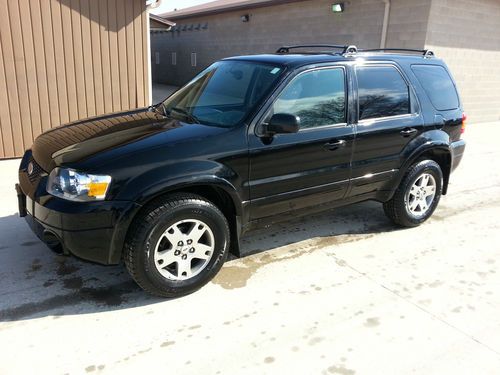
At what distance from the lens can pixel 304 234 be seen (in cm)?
466

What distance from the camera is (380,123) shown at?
4270 millimetres

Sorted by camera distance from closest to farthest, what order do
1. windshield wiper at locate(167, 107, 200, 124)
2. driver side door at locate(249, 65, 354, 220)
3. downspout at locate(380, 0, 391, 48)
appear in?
driver side door at locate(249, 65, 354, 220), windshield wiper at locate(167, 107, 200, 124), downspout at locate(380, 0, 391, 48)

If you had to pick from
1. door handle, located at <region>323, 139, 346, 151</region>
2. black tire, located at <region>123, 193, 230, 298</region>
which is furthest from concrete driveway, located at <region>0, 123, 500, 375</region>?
door handle, located at <region>323, 139, 346, 151</region>

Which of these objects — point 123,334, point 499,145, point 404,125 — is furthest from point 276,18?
point 123,334

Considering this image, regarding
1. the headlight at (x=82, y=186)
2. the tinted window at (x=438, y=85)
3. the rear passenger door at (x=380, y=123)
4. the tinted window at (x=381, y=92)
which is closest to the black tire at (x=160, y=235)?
the headlight at (x=82, y=186)

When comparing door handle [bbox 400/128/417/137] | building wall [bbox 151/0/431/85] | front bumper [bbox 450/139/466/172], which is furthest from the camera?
building wall [bbox 151/0/431/85]

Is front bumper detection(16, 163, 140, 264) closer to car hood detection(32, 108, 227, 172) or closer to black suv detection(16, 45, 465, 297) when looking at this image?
black suv detection(16, 45, 465, 297)

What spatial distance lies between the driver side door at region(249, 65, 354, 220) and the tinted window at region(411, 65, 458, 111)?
120 centimetres

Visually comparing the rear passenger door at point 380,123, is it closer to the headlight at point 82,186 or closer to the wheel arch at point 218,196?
the wheel arch at point 218,196

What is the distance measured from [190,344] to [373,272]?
6.01ft

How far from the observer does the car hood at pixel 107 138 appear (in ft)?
10.4

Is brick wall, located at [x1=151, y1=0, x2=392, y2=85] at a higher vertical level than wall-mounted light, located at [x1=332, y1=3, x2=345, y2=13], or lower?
lower

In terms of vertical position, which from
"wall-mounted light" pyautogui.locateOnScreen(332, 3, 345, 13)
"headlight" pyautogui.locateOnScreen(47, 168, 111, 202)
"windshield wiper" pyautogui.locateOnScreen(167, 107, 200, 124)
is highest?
"wall-mounted light" pyautogui.locateOnScreen(332, 3, 345, 13)

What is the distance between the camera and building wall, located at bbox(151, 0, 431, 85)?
37.2 ft
